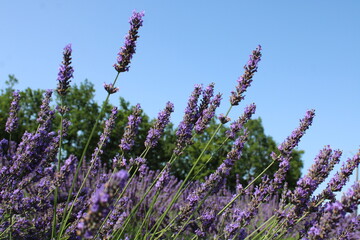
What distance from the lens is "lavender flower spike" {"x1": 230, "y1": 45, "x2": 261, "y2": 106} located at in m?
3.50

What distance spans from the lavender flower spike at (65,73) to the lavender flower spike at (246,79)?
1.30 metres

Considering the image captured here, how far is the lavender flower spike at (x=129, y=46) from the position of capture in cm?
307

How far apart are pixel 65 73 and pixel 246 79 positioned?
4.70 ft

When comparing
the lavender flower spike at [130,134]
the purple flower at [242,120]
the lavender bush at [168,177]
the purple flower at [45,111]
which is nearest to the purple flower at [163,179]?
the lavender bush at [168,177]

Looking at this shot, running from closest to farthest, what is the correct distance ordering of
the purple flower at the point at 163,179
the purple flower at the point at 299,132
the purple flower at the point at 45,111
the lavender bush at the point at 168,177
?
the lavender bush at the point at 168,177 → the purple flower at the point at 299,132 → the purple flower at the point at 163,179 → the purple flower at the point at 45,111

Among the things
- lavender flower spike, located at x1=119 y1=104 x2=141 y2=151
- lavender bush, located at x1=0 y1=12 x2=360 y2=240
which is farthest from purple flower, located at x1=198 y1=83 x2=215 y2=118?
lavender flower spike, located at x1=119 y1=104 x2=141 y2=151

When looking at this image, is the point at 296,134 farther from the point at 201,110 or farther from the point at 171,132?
the point at 171,132

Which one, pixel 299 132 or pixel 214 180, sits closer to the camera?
pixel 299 132

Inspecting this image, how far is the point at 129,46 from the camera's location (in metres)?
3.09

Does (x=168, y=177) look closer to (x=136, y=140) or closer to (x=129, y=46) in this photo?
(x=129, y=46)

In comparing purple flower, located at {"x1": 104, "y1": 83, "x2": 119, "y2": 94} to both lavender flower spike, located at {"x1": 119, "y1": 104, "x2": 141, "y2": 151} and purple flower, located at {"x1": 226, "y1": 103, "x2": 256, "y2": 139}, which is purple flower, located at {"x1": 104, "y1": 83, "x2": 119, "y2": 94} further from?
purple flower, located at {"x1": 226, "y1": 103, "x2": 256, "y2": 139}

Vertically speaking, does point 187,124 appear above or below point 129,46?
below

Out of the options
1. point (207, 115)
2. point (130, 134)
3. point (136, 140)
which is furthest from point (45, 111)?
point (136, 140)

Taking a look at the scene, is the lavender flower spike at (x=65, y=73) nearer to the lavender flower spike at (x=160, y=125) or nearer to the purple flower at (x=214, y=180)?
the lavender flower spike at (x=160, y=125)
